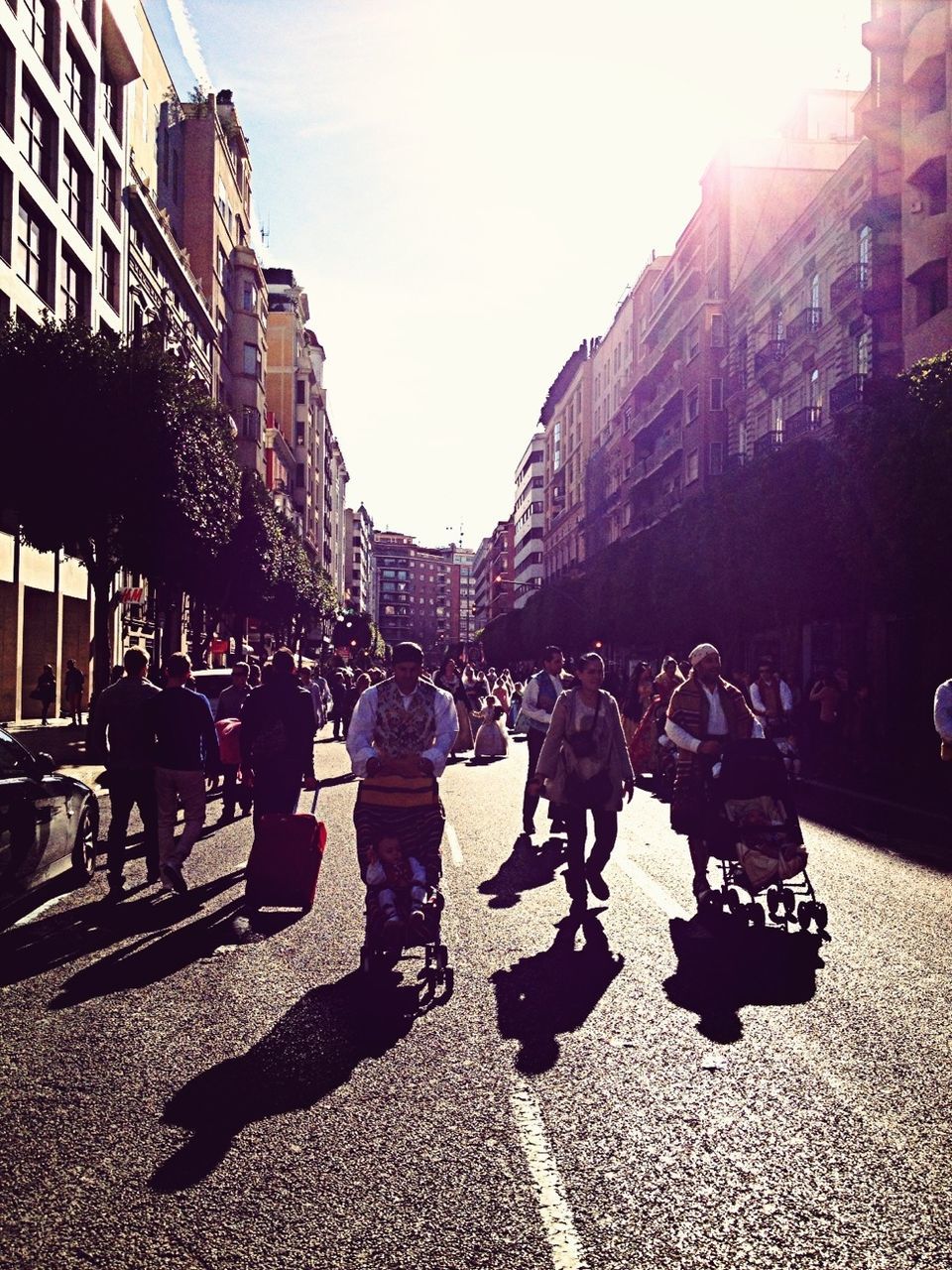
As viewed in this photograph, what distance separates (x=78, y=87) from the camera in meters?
34.7

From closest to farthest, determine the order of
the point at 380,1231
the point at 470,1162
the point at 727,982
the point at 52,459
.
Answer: the point at 380,1231 → the point at 470,1162 → the point at 727,982 → the point at 52,459

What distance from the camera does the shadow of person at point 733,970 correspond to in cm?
601

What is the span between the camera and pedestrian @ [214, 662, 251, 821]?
1431 centimetres

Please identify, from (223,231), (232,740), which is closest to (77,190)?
(223,231)

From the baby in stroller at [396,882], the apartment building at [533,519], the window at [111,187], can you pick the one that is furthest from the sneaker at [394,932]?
the apartment building at [533,519]

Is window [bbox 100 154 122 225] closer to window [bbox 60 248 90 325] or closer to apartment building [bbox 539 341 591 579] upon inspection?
window [bbox 60 248 90 325]

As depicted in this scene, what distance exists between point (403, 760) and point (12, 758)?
3.44 meters

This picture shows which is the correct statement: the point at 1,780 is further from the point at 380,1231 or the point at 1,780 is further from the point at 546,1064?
the point at 380,1231

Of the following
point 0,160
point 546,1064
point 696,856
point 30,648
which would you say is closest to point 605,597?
point 30,648

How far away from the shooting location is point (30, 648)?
3278 cm

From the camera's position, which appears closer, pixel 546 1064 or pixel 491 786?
pixel 546 1064

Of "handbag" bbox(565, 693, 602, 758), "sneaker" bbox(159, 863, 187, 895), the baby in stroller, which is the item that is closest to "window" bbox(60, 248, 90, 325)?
"sneaker" bbox(159, 863, 187, 895)

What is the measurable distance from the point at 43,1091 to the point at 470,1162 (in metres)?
1.84

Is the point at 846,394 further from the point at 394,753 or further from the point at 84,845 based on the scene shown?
the point at 394,753
